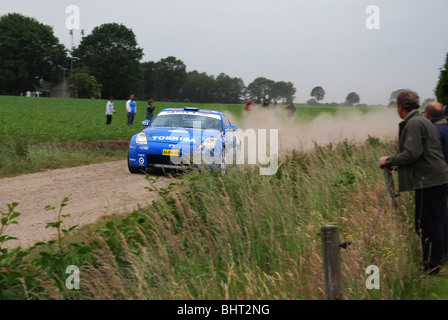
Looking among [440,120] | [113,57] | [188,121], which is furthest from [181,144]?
[113,57]

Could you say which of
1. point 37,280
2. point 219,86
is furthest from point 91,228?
point 219,86

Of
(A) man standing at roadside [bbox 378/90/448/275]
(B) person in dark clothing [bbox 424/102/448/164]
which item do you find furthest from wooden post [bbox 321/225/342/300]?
(B) person in dark clothing [bbox 424/102/448/164]

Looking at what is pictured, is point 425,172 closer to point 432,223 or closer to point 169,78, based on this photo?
point 432,223

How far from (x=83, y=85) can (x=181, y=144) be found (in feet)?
280

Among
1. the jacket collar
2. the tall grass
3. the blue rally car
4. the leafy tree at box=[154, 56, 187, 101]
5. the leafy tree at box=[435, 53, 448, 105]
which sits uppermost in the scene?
the leafy tree at box=[154, 56, 187, 101]

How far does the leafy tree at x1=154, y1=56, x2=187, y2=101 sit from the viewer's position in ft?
410

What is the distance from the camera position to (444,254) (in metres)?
5.44

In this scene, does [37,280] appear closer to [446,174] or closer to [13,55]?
[446,174]

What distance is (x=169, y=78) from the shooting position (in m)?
126

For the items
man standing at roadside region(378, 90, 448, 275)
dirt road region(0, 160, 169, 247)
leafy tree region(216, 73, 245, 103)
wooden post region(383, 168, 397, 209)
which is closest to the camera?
man standing at roadside region(378, 90, 448, 275)

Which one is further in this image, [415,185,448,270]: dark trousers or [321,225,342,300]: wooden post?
[415,185,448,270]: dark trousers

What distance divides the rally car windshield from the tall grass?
5.02 meters

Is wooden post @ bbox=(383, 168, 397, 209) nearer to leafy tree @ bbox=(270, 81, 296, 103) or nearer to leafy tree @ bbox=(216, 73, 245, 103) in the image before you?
leafy tree @ bbox=(270, 81, 296, 103)
